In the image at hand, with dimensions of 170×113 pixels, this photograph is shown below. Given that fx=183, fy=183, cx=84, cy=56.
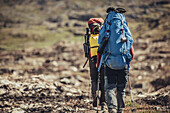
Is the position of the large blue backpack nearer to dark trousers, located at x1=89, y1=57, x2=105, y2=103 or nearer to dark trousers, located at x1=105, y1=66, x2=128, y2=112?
dark trousers, located at x1=105, y1=66, x2=128, y2=112

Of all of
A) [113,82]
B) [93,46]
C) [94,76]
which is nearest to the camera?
[113,82]

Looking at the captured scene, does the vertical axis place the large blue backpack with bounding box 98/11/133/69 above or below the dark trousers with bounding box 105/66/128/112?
above

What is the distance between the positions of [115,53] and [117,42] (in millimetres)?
279

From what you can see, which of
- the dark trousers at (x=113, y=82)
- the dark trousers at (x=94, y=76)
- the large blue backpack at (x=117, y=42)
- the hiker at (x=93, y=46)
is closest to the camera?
the large blue backpack at (x=117, y=42)

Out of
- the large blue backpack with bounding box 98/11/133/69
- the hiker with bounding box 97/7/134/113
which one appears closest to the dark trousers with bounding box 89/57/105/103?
the hiker with bounding box 97/7/134/113

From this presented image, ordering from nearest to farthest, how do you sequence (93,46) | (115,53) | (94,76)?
1. (115,53)
2. (93,46)
3. (94,76)

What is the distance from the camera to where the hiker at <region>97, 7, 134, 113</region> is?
4.56 m

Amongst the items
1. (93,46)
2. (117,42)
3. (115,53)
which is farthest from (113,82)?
(93,46)

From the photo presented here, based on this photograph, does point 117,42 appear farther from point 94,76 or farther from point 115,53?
point 94,76

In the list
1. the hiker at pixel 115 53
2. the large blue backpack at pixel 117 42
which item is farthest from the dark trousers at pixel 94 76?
the large blue backpack at pixel 117 42

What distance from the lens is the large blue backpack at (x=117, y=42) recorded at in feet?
14.9

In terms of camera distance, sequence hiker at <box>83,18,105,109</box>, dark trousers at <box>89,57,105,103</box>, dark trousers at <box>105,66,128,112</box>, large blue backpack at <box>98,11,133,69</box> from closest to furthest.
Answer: large blue backpack at <box>98,11,133,69</box> → dark trousers at <box>105,66,128,112</box> → hiker at <box>83,18,105,109</box> → dark trousers at <box>89,57,105,103</box>

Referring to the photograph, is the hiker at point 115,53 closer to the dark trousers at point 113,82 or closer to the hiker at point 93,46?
the dark trousers at point 113,82

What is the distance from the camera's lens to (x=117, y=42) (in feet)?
14.9
